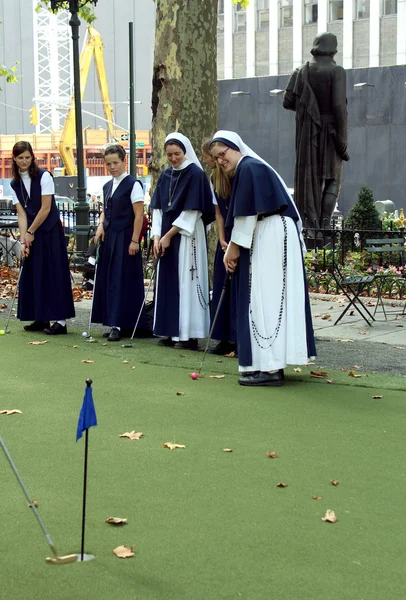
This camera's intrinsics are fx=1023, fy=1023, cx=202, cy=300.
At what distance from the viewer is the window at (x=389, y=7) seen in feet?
184

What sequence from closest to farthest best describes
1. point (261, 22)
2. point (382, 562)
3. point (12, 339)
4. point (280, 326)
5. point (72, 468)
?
point (382, 562) < point (72, 468) < point (280, 326) < point (12, 339) < point (261, 22)

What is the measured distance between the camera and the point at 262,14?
6281 cm

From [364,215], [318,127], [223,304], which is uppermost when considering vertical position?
[318,127]

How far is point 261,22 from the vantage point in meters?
62.8

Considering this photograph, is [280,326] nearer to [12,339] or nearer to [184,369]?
[184,369]

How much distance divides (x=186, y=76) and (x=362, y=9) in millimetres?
49240

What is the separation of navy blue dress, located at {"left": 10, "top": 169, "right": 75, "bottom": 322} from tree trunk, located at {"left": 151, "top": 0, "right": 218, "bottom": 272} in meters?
1.90

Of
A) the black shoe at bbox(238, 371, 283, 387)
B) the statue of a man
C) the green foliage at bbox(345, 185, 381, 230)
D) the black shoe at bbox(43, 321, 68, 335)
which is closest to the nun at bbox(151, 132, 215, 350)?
the black shoe at bbox(43, 321, 68, 335)

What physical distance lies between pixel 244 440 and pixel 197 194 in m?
3.77

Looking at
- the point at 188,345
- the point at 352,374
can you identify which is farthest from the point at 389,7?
the point at 352,374

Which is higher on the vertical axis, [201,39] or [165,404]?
[201,39]

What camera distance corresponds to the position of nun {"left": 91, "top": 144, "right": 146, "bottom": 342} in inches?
391

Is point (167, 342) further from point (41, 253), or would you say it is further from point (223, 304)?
point (41, 253)

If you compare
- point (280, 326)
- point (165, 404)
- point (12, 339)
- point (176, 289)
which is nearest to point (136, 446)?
point (165, 404)
